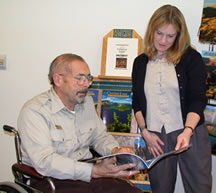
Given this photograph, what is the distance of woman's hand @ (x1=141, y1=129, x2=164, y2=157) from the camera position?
5.54ft

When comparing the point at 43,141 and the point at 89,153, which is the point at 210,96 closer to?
the point at 89,153

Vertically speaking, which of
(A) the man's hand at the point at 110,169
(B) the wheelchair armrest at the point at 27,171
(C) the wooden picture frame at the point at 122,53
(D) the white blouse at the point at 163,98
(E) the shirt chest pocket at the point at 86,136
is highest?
(C) the wooden picture frame at the point at 122,53

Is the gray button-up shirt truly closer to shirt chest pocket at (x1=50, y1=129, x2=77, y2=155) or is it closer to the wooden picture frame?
shirt chest pocket at (x1=50, y1=129, x2=77, y2=155)

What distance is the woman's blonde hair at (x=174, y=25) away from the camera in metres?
1.62

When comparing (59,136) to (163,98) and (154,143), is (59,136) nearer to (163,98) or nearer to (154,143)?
(154,143)

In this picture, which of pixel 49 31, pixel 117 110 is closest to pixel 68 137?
pixel 117 110

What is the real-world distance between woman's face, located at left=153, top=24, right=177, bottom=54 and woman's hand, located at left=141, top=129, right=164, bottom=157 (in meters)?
0.56

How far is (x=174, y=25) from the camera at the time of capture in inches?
63.9

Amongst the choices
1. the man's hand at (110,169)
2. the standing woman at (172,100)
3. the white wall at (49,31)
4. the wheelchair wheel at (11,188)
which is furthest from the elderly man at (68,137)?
the white wall at (49,31)

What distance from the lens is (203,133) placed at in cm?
168

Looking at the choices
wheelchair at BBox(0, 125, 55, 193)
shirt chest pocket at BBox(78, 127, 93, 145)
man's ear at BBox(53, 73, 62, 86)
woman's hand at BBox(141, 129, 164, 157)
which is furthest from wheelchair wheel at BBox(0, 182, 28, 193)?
woman's hand at BBox(141, 129, 164, 157)

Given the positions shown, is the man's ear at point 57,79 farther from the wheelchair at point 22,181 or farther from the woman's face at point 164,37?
the woman's face at point 164,37

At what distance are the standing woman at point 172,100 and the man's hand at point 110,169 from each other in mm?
395

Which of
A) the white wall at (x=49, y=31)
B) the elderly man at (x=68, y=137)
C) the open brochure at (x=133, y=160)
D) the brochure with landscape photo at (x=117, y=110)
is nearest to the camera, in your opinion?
the open brochure at (x=133, y=160)
